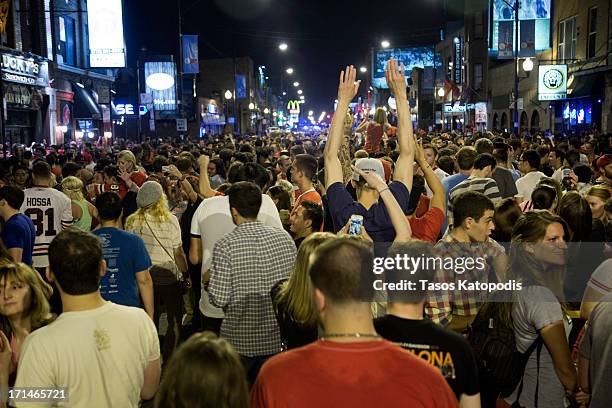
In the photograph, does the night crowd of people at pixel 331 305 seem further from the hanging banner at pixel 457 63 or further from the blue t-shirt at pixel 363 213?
the hanging banner at pixel 457 63

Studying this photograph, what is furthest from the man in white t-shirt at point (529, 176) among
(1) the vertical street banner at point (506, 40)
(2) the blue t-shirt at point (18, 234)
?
(1) the vertical street banner at point (506, 40)

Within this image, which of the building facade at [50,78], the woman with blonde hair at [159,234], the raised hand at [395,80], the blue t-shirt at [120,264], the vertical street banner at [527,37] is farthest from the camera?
the vertical street banner at [527,37]

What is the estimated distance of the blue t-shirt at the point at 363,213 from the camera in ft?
17.5

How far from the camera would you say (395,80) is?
586 centimetres

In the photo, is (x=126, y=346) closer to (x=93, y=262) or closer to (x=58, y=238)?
(x=93, y=262)

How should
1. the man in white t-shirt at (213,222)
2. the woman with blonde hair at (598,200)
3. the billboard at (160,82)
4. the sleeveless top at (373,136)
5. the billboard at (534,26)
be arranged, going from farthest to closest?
the billboard at (160,82) < the billboard at (534,26) < the sleeveless top at (373,136) < the woman with blonde hair at (598,200) < the man in white t-shirt at (213,222)

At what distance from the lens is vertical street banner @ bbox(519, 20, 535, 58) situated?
34.2 m

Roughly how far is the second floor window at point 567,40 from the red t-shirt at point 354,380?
32399 millimetres

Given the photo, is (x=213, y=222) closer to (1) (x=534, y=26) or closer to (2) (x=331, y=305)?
(2) (x=331, y=305)

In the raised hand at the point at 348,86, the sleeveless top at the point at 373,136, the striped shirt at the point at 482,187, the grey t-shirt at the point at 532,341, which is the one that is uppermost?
the raised hand at the point at 348,86

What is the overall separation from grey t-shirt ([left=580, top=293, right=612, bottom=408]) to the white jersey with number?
644cm

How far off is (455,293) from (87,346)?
2425 millimetres

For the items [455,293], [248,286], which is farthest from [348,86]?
[455,293]

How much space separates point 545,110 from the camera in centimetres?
3622
